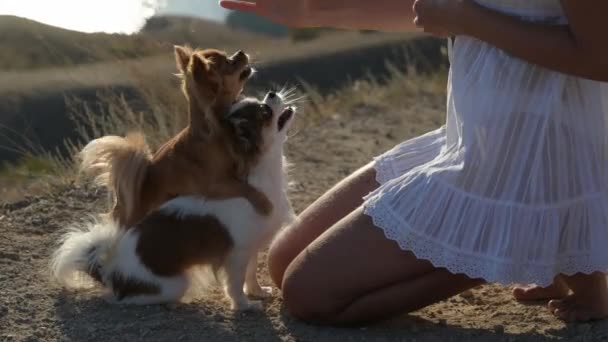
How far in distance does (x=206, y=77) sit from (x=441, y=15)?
70 cm

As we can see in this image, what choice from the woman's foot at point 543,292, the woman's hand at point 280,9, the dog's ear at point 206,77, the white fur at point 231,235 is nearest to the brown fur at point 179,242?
the white fur at point 231,235

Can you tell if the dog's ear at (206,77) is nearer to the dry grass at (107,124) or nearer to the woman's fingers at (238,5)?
the woman's fingers at (238,5)

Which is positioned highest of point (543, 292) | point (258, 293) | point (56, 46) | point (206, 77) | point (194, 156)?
point (206, 77)

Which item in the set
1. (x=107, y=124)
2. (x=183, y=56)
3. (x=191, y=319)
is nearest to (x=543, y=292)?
(x=191, y=319)

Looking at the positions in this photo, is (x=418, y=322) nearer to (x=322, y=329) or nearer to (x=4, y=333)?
(x=322, y=329)

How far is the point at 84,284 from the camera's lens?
10.9 feet

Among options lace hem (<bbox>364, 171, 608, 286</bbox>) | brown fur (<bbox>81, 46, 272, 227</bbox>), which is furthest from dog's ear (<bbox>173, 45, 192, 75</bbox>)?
lace hem (<bbox>364, 171, 608, 286</bbox>)

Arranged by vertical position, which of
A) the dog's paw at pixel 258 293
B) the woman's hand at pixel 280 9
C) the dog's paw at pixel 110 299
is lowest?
the dog's paw at pixel 258 293

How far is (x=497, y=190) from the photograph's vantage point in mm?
2840

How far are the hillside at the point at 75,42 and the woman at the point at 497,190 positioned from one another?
187 cm

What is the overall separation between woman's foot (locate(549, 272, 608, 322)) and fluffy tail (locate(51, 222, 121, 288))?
1.41 metres

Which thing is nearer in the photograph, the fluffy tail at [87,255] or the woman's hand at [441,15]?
the woman's hand at [441,15]

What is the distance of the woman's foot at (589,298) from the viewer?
2977mm

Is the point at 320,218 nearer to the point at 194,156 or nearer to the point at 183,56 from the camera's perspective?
the point at 194,156
